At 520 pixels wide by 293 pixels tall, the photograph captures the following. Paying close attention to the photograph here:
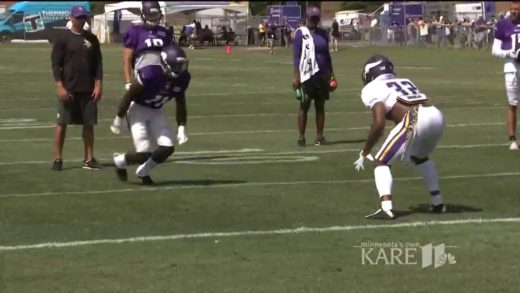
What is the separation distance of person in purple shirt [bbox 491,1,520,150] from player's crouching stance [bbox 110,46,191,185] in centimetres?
478

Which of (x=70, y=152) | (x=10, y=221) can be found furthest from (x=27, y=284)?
(x=70, y=152)

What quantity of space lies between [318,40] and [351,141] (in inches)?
57.1

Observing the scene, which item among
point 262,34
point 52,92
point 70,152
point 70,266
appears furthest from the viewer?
point 262,34

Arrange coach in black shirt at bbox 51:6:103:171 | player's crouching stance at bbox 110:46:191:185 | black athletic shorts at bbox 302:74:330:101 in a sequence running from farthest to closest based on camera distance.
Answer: black athletic shorts at bbox 302:74:330:101 → coach in black shirt at bbox 51:6:103:171 → player's crouching stance at bbox 110:46:191:185

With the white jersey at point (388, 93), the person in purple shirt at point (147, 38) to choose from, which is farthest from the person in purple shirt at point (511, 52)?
the white jersey at point (388, 93)

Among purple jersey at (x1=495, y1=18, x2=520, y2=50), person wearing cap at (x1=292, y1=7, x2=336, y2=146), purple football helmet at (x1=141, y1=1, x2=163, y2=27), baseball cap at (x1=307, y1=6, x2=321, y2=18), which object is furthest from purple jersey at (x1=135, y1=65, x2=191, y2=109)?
purple jersey at (x1=495, y1=18, x2=520, y2=50)

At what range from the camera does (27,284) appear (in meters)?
6.66

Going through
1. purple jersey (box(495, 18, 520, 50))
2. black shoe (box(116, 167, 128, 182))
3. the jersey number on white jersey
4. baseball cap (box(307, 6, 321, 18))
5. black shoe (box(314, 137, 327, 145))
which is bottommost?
black shoe (box(314, 137, 327, 145))

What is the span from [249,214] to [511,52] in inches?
219

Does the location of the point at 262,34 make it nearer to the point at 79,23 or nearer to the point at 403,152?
the point at 79,23

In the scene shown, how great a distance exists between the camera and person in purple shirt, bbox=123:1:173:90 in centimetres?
1052

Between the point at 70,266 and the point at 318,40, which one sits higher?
the point at 318,40

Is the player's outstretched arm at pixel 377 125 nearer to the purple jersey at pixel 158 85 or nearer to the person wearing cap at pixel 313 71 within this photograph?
the purple jersey at pixel 158 85

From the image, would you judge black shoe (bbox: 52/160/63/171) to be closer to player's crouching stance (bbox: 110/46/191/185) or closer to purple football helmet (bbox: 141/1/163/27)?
player's crouching stance (bbox: 110/46/191/185)
